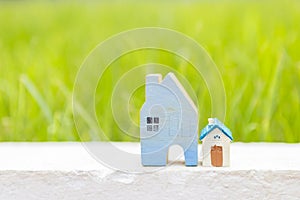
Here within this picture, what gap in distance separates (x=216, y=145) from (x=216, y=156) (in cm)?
2

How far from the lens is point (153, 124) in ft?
4.40

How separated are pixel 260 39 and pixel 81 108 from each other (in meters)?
1.07

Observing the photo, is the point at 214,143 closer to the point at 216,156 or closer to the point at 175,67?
the point at 216,156

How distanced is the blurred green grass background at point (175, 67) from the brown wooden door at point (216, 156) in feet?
1.57

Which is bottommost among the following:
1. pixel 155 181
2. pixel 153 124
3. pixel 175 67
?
pixel 155 181

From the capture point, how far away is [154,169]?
1.34m

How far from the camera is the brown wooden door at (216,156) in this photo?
1.34 metres

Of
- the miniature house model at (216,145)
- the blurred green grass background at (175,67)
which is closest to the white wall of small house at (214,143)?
the miniature house model at (216,145)

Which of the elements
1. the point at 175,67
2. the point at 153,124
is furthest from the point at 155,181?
the point at 175,67

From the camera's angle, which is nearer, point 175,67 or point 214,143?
point 214,143

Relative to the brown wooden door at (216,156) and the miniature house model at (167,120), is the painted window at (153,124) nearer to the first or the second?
the miniature house model at (167,120)

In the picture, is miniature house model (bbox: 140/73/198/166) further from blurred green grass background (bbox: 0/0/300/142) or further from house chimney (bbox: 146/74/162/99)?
blurred green grass background (bbox: 0/0/300/142)

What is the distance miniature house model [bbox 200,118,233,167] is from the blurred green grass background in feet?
1.57

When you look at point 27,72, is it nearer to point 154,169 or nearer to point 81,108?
point 81,108
